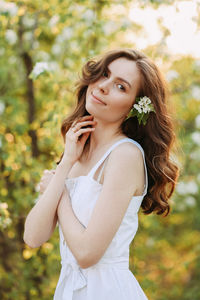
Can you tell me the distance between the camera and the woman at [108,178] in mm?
1681

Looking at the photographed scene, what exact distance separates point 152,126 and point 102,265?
0.72 m

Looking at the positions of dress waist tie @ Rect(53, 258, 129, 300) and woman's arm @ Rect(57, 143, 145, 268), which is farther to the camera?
dress waist tie @ Rect(53, 258, 129, 300)

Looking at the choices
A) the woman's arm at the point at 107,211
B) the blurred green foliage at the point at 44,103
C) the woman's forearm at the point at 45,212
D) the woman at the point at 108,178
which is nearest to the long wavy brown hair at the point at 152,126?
the woman at the point at 108,178

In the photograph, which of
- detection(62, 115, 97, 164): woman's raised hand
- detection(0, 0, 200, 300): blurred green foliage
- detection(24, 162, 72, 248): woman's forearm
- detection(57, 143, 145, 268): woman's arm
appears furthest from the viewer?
detection(0, 0, 200, 300): blurred green foliage

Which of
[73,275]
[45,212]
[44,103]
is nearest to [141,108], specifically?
[45,212]

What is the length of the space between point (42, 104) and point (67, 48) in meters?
0.77

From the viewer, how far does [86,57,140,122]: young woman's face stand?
6.12 feet

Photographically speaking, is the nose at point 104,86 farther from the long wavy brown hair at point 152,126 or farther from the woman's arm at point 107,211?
the woman's arm at point 107,211

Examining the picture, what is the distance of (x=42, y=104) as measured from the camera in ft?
15.3

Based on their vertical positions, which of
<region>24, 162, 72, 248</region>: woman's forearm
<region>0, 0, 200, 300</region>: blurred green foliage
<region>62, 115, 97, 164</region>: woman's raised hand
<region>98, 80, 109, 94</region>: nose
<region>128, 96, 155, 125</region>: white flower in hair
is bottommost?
<region>0, 0, 200, 300</region>: blurred green foliage

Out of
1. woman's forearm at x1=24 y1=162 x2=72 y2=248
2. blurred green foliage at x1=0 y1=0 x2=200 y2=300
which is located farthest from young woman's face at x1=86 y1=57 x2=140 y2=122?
blurred green foliage at x1=0 y1=0 x2=200 y2=300

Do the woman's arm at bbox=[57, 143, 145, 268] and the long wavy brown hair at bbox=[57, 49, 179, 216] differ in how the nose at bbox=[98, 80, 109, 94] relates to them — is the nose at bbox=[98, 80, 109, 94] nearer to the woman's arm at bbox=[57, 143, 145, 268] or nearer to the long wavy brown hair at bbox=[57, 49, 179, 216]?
the long wavy brown hair at bbox=[57, 49, 179, 216]

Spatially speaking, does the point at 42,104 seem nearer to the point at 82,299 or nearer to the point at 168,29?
the point at 168,29

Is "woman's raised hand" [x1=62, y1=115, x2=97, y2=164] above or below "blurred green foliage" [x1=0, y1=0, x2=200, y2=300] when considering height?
above
